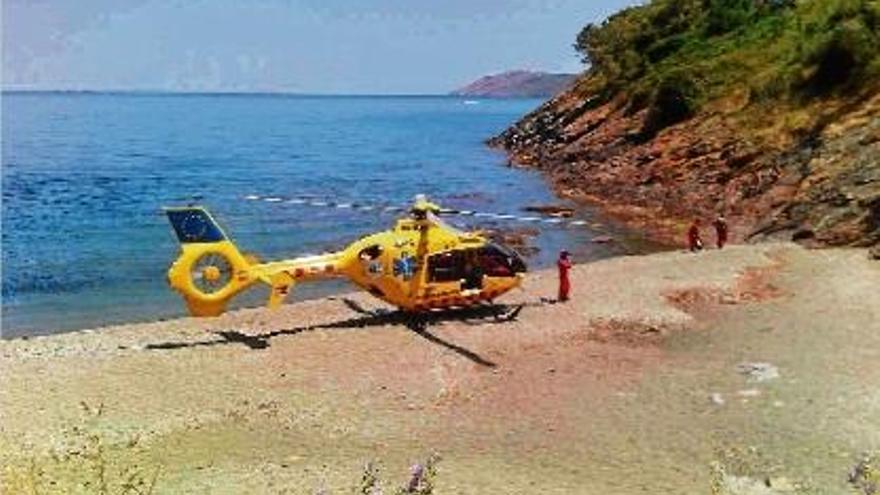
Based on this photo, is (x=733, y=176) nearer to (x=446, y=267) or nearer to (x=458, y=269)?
(x=458, y=269)

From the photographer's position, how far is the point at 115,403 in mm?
19234

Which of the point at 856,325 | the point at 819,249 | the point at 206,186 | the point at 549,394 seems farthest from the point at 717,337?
the point at 206,186

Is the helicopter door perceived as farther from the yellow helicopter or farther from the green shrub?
the green shrub

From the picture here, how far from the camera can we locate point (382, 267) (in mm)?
24141

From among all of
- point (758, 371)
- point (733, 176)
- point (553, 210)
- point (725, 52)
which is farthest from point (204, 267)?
point (725, 52)

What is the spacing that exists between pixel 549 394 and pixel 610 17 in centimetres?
7747

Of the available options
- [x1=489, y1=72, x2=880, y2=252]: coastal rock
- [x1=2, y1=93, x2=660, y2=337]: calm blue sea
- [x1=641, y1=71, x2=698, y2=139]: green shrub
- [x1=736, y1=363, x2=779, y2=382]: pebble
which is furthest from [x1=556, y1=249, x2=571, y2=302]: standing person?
[x1=641, y1=71, x2=698, y2=139]: green shrub

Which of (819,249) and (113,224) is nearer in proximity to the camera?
(819,249)

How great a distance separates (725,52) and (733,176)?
21354 mm

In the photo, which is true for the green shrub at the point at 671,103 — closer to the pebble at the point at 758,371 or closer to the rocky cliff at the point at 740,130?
the rocky cliff at the point at 740,130

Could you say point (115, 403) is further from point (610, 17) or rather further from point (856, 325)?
point (610, 17)

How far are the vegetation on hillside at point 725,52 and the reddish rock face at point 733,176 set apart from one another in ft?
7.73

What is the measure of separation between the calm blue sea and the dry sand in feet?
28.2

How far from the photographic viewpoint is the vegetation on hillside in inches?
1945
